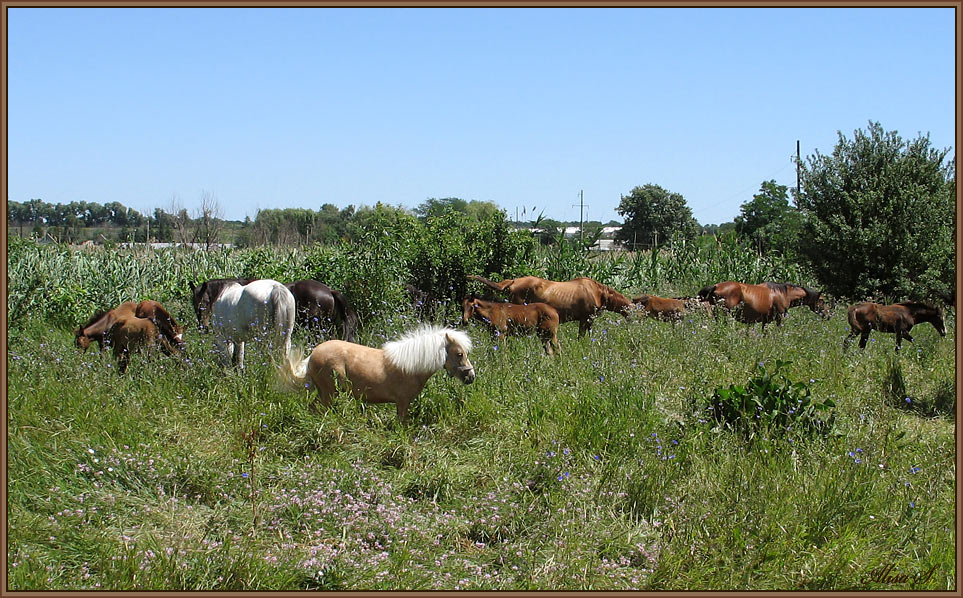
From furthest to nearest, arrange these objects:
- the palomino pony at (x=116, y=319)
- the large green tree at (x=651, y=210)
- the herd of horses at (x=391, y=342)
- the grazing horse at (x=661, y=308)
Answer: the large green tree at (x=651, y=210) → the grazing horse at (x=661, y=308) → the palomino pony at (x=116, y=319) → the herd of horses at (x=391, y=342)

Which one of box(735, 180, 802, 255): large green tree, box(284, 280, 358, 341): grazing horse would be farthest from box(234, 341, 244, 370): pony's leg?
box(735, 180, 802, 255): large green tree

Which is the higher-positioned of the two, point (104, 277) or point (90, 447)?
A: point (104, 277)

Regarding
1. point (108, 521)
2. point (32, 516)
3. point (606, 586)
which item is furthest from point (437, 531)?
point (32, 516)

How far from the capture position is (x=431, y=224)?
12.7 meters

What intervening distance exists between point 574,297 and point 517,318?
1.75 m

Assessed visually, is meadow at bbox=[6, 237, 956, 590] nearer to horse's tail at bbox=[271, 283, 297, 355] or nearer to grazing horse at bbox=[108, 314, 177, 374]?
grazing horse at bbox=[108, 314, 177, 374]

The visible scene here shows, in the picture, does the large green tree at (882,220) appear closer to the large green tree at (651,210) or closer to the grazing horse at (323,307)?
the grazing horse at (323,307)

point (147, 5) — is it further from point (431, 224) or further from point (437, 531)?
point (431, 224)

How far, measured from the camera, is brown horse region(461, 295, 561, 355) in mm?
8680

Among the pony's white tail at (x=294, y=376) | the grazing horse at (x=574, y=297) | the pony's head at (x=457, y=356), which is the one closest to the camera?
the pony's head at (x=457, y=356)

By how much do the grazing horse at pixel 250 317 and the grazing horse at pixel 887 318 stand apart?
761 centimetres

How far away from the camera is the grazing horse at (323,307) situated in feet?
31.3

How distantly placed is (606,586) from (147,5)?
4.37 metres
